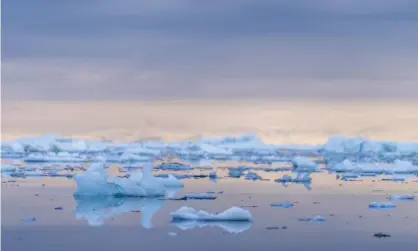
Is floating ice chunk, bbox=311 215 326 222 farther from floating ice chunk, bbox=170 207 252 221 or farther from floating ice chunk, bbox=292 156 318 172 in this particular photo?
floating ice chunk, bbox=292 156 318 172

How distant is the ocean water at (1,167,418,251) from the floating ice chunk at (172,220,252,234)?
1 cm

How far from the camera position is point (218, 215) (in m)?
13.1

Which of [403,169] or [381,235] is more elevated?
[403,169]

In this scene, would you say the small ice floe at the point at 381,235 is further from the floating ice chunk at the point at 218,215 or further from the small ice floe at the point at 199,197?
the small ice floe at the point at 199,197

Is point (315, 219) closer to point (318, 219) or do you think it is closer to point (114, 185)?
point (318, 219)

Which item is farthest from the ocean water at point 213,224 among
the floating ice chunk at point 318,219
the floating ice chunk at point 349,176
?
the floating ice chunk at point 349,176

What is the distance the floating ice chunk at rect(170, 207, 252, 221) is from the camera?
13016 millimetres

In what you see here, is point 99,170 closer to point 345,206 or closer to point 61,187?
point 61,187

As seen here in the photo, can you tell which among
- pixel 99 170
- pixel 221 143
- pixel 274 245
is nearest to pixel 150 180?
pixel 99 170

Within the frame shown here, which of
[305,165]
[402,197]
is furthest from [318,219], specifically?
[305,165]

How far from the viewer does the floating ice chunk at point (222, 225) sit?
12341mm

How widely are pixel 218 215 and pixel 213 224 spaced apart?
1.17 ft

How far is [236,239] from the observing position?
11.4 metres

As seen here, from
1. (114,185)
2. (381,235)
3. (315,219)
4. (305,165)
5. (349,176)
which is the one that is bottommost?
(381,235)
